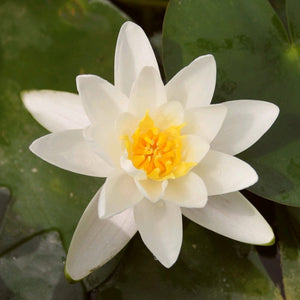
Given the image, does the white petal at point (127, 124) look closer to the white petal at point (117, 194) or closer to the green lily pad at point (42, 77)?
the white petal at point (117, 194)

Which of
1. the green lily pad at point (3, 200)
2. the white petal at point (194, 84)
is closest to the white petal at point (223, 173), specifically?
the white petal at point (194, 84)

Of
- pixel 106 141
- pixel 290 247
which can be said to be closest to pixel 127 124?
pixel 106 141

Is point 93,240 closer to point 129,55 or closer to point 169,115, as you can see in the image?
point 169,115

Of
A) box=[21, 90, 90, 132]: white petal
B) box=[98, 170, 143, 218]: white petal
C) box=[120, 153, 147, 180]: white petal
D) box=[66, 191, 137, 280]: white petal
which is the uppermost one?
box=[120, 153, 147, 180]: white petal

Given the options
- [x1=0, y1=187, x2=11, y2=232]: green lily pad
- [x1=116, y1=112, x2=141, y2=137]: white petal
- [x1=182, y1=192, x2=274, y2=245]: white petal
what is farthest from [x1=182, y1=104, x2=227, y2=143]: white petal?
[x1=0, y1=187, x2=11, y2=232]: green lily pad

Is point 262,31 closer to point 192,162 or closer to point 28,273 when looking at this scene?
point 192,162

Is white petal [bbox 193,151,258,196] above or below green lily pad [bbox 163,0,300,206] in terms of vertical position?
below

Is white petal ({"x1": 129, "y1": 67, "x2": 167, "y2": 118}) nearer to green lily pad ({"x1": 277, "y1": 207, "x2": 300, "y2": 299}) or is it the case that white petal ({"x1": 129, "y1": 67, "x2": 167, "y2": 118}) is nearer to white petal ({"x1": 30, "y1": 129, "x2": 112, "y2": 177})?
white petal ({"x1": 30, "y1": 129, "x2": 112, "y2": 177})
